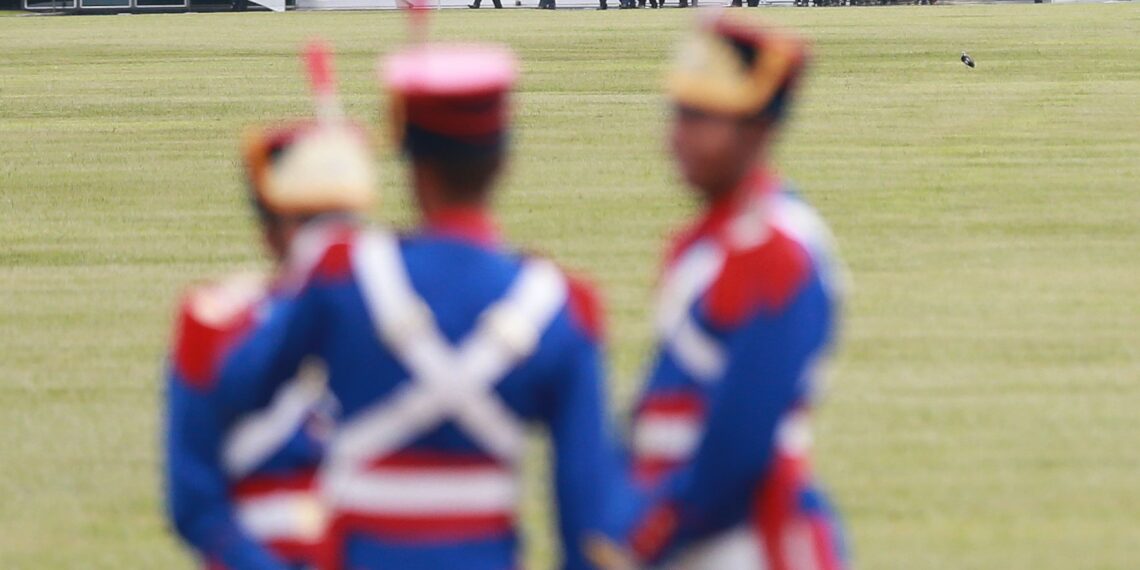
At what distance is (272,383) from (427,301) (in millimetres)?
375

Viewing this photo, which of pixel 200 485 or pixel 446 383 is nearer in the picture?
pixel 446 383

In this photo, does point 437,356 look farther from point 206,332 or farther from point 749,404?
point 206,332

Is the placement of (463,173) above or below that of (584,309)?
above

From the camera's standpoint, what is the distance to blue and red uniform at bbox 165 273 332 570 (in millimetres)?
4047

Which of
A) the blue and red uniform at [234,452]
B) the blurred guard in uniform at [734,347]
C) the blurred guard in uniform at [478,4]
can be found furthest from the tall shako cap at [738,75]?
the blurred guard in uniform at [478,4]

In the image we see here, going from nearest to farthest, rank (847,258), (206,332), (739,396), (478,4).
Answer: (739,396), (206,332), (847,258), (478,4)

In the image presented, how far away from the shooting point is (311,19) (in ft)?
174

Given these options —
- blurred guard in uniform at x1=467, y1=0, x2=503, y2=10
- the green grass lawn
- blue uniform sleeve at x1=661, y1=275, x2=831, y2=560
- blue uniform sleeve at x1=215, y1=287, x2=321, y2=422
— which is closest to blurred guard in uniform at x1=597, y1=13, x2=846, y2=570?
blue uniform sleeve at x1=661, y1=275, x2=831, y2=560

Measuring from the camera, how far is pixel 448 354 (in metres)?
3.48

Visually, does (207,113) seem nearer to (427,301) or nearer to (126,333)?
(126,333)

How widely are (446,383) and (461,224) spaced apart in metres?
0.24

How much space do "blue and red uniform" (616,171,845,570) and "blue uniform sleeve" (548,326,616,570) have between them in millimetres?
60

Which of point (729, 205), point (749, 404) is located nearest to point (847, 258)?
point (729, 205)

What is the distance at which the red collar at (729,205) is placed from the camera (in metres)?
3.61
